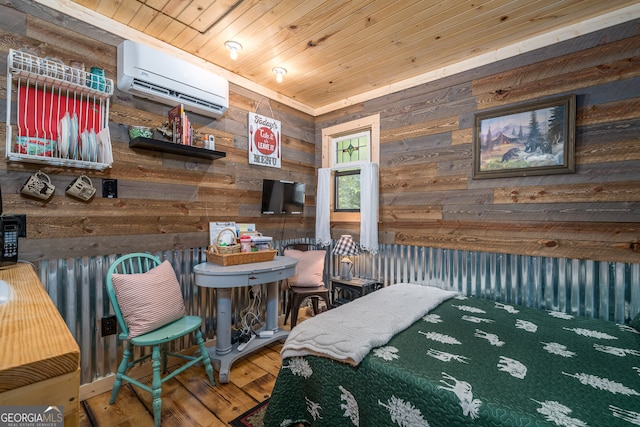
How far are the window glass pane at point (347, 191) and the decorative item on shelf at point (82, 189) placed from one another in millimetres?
2471

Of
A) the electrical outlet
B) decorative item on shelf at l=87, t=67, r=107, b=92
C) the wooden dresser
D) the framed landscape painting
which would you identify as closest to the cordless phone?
the electrical outlet

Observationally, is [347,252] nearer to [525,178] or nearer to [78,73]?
[525,178]

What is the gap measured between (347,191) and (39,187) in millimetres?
2772

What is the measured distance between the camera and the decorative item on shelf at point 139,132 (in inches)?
87.1

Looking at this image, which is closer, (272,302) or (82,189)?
(82,189)

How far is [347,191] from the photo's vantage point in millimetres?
3682

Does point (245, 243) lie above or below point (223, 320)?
above

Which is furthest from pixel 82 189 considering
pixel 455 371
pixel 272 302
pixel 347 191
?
pixel 347 191

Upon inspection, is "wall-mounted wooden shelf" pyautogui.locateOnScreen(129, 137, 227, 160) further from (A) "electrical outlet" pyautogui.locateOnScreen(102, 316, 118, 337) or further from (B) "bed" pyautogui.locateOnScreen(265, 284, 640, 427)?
(B) "bed" pyautogui.locateOnScreen(265, 284, 640, 427)

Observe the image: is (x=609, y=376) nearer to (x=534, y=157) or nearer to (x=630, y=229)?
(x=630, y=229)

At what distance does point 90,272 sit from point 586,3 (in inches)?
149

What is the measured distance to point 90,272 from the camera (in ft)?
6.73

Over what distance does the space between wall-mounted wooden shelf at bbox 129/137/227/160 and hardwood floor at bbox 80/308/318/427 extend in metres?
1.75

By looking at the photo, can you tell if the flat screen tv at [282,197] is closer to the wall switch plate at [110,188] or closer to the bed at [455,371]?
the wall switch plate at [110,188]
